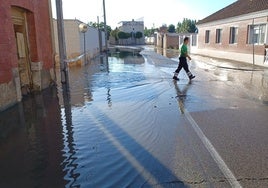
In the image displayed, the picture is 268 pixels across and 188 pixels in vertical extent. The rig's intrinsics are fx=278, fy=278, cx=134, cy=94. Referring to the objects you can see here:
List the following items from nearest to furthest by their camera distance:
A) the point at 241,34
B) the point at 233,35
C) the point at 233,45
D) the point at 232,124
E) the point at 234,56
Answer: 1. the point at 232,124
2. the point at 241,34
3. the point at 234,56
4. the point at 233,45
5. the point at 233,35

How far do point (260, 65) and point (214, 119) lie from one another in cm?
1417

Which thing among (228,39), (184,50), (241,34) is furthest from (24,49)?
(228,39)

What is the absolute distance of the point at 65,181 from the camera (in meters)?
3.92

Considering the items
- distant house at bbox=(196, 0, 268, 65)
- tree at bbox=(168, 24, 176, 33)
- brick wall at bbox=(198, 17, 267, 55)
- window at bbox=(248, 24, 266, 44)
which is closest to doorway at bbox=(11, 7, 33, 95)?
distant house at bbox=(196, 0, 268, 65)

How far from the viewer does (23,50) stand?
32.8ft

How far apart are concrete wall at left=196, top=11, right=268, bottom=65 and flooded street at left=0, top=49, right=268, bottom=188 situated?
11.2 metres

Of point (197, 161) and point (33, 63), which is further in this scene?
point (33, 63)

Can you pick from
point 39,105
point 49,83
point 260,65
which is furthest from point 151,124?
point 260,65

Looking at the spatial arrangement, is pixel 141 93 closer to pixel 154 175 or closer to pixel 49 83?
pixel 49 83

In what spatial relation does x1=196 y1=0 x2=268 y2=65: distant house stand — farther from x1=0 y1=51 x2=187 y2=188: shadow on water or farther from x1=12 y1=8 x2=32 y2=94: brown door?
x1=0 y1=51 x2=187 y2=188: shadow on water

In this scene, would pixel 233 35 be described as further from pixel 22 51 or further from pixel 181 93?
pixel 22 51

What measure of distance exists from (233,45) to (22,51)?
18879 millimetres

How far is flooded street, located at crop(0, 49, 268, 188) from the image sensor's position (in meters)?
4.02

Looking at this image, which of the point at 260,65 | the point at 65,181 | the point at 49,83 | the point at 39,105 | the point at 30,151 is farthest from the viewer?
the point at 260,65
